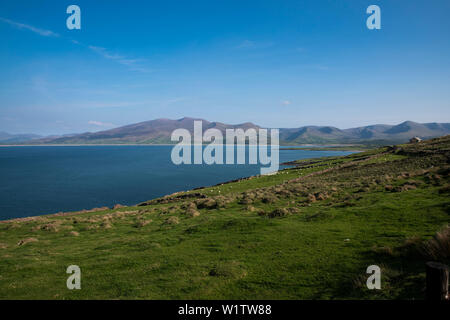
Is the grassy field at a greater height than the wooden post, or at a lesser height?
lesser

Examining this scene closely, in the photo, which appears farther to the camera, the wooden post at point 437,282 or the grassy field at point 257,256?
the grassy field at point 257,256

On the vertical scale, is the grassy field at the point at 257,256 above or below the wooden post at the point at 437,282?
below

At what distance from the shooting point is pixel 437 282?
4.94m

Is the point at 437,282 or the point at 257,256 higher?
the point at 437,282

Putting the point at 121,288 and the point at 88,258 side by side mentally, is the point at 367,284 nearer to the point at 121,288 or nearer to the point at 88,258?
the point at 121,288

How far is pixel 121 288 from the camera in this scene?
29.8 feet

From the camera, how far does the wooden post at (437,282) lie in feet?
16.0

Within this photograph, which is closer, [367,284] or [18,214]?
[367,284]

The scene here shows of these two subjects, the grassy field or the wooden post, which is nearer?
the wooden post

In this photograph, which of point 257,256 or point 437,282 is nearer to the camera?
point 437,282

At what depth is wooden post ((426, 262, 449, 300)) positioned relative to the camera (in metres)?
4.87

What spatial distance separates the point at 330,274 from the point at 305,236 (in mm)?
4107
